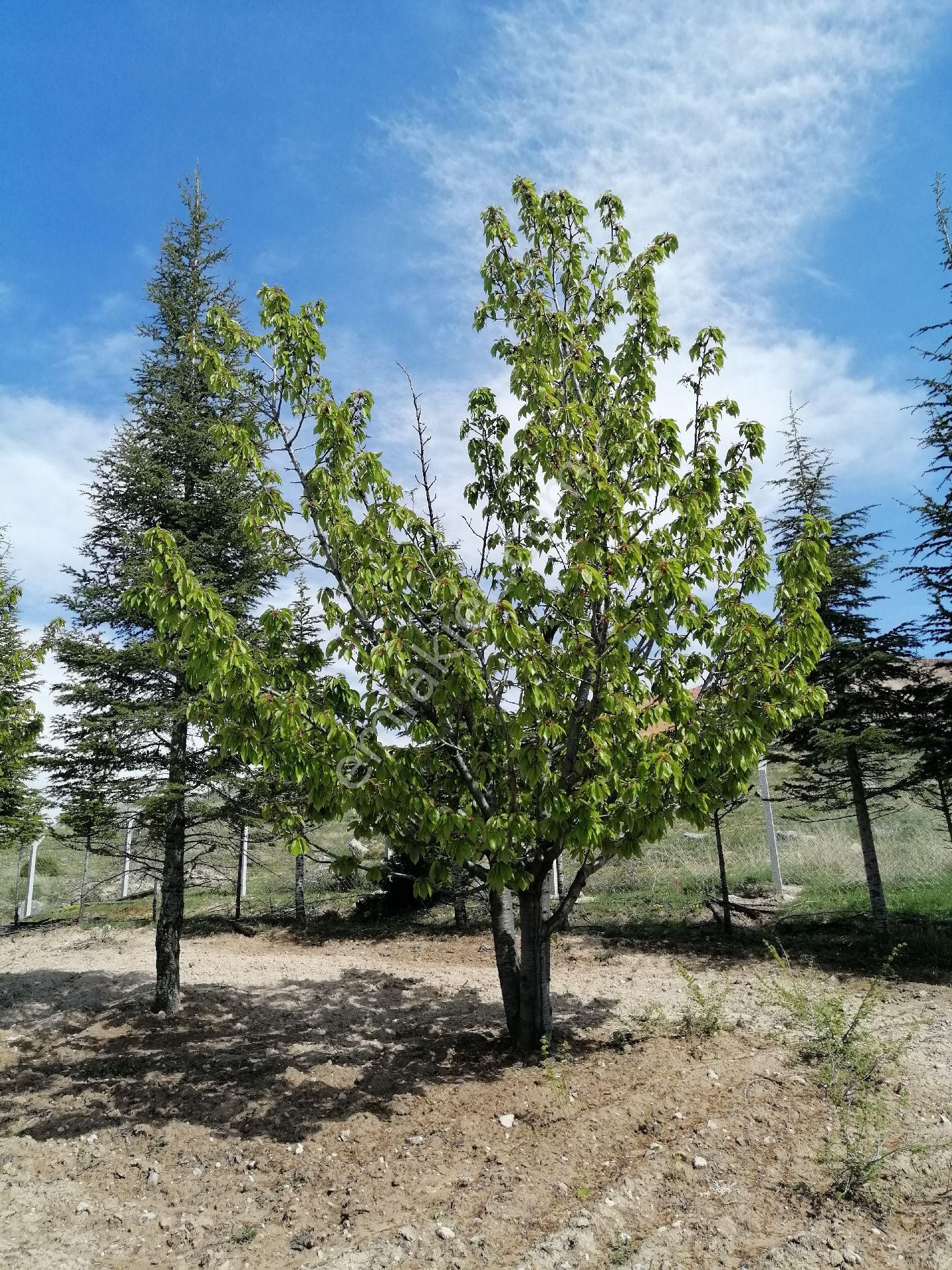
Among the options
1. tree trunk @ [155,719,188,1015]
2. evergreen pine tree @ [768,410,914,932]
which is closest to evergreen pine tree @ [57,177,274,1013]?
tree trunk @ [155,719,188,1015]

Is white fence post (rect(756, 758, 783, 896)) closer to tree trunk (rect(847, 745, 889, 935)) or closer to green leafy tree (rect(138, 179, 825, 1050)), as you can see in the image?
tree trunk (rect(847, 745, 889, 935))

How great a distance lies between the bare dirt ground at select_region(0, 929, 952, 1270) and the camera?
4043mm

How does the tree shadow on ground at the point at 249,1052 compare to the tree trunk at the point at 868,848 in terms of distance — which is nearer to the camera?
the tree shadow on ground at the point at 249,1052

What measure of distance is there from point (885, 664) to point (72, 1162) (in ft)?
35.5

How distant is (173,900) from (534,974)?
506cm

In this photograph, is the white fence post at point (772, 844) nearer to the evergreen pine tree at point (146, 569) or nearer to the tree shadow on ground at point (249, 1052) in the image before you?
the tree shadow on ground at point (249, 1052)

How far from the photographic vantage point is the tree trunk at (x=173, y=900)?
9.03 metres

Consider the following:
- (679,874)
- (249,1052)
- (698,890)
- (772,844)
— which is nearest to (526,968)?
(249,1052)

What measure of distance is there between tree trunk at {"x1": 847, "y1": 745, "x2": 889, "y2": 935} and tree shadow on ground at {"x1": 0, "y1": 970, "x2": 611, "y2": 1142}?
466cm

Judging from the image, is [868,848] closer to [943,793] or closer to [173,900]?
[943,793]

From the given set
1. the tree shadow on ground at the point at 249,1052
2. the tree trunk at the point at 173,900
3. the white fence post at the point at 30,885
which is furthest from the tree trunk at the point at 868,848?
the white fence post at the point at 30,885

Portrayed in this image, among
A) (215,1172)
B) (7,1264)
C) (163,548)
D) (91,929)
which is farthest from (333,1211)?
(91,929)

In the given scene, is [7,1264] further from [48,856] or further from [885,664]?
[48,856]

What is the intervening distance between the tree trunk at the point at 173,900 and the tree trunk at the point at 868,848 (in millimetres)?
9033
